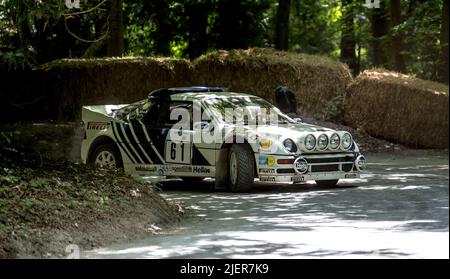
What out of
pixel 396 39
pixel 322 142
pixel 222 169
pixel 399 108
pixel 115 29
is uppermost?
pixel 396 39

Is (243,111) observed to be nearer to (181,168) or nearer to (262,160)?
(181,168)

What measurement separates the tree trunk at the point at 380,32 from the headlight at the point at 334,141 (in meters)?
20.9

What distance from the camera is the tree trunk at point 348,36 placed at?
3956 cm

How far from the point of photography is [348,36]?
40344mm

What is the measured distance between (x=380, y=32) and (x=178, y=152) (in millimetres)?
24184

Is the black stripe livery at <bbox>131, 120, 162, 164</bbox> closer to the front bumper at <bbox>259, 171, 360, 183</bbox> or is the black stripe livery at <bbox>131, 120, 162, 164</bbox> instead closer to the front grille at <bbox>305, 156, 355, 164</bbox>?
the front bumper at <bbox>259, 171, 360, 183</bbox>

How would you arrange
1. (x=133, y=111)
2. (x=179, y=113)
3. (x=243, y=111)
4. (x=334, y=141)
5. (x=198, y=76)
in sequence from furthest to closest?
(x=198, y=76)
(x=133, y=111)
(x=179, y=113)
(x=243, y=111)
(x=334, y=141)

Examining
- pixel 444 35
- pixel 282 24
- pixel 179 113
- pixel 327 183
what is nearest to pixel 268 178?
pixel 327 183

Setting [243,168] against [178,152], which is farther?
[178,152]

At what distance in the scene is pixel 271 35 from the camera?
4156cm

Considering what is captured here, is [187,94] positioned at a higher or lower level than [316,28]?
lower

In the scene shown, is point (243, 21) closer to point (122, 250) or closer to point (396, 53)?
point (396, 53)

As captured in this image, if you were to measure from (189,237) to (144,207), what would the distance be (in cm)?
138
